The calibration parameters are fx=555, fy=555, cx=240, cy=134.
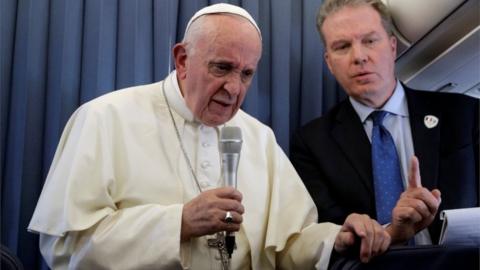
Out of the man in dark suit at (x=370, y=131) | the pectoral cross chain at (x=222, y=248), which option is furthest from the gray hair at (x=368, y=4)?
the pectoral cross chain at (x=222, y=248)

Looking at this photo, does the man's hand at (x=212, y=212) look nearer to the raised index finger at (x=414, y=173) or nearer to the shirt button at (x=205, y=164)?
the shirt button at (x=205, y=164)

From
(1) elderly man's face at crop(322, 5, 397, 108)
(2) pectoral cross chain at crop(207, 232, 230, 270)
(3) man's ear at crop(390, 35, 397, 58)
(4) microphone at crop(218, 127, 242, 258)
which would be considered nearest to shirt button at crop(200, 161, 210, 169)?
(2) pectoral cross chain at crop(207, 232, 230, 270)

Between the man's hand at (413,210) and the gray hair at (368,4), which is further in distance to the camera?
the gray hair at (368,4)

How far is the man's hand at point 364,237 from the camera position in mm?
1589

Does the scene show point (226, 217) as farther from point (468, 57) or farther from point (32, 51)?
point (468, 57)

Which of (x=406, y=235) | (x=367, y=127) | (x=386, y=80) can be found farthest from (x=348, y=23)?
(x=406, y=235)

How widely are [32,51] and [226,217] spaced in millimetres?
1246

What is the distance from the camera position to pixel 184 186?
6.26 feet

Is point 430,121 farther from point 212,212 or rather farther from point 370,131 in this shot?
point 212,212

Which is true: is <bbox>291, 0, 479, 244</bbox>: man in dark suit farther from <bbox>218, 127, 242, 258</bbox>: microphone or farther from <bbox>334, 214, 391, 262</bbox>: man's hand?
<bbox>218, 127, 242, 258</bbox>: microphone

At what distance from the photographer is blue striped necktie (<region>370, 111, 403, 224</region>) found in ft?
7.03

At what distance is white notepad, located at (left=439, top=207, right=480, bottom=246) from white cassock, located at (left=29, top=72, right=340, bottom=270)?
396mm

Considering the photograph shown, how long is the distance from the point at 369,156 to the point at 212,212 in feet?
3.10

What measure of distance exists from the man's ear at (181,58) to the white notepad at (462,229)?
40.8 inches
